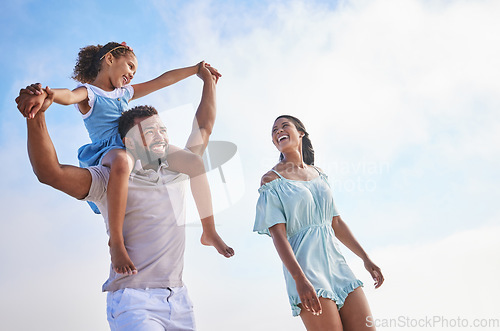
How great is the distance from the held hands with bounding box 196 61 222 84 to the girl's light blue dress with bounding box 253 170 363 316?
772 millimetres

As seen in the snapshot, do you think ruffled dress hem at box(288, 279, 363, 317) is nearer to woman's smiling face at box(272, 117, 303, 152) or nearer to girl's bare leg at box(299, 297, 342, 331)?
girl's bare leg at box(299, 297, 342, 331)

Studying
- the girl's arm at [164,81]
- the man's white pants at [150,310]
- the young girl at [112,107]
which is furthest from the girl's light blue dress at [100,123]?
the man's white pants at [150,310]

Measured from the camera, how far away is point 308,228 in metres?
3.04

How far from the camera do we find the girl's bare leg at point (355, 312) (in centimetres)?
275

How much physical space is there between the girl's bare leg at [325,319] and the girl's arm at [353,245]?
532 millimetres

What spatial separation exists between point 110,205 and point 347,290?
136 centimetres

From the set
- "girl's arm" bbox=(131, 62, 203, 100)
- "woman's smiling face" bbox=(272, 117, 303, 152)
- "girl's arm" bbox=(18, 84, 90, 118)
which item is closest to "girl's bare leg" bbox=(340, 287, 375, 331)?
"woman's smiling face" bbox=(272, 117, 303, 152)

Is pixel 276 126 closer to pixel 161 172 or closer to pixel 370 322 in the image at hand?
pixel 161 172

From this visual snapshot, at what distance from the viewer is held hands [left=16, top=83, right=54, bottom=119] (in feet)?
7.13

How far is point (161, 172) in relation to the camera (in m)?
2.64

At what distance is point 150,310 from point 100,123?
1158mm

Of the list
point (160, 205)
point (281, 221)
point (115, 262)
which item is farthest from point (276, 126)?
point (115, 262)

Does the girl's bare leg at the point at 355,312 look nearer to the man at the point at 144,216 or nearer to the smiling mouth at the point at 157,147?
the man at the point at 144,216

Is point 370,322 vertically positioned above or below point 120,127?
below
